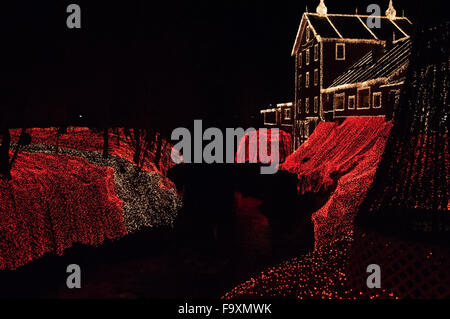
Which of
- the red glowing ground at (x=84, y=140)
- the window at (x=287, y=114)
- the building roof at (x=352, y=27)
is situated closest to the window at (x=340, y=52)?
the building roof at (x=352, y=27)

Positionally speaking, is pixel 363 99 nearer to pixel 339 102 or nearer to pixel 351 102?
pixel 351 102

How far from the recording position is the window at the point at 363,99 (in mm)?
20797

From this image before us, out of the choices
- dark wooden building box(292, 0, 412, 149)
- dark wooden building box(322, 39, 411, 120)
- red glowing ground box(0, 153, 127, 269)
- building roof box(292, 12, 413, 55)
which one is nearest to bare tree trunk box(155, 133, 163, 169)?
red glowing ground box(0, 153, 127, 269)

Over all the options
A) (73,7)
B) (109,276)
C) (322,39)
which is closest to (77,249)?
(109,276)

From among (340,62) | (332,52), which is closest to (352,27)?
(332,52)

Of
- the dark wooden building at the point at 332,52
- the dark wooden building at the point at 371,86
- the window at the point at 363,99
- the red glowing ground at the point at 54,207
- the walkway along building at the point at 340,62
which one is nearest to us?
the red glowing ground at the point at 54,207

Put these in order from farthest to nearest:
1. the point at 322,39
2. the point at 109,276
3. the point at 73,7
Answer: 1. the point at 322,39
2. the point at 109,276
3. the point at 73,7

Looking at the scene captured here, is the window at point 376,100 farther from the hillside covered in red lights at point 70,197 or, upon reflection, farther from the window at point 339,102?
the hillside covered in red lights at point 70,197

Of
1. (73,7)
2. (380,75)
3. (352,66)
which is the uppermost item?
(352,66)

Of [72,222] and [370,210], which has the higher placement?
[370,210]

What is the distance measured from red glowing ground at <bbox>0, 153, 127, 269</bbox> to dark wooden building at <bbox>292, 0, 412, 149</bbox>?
16859mm

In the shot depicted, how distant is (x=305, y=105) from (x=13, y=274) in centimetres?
2422

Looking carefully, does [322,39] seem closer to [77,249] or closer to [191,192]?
[191,192]

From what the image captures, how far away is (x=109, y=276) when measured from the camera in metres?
7.91
